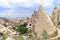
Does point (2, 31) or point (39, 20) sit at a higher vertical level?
point (39, 20)

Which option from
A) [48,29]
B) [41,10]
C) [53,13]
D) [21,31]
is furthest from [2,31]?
[48,29]

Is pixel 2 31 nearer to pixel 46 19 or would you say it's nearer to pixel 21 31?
pixel 21 31

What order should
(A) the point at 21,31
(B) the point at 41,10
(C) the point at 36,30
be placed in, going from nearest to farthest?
(C) the point at 36,30 → (B) the point at 41,10 → (A) the point at 21,31

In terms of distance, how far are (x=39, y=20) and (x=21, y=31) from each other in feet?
109

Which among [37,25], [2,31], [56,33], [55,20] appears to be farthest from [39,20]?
[2,31]

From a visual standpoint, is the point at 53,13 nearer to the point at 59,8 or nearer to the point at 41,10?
the point at 59,8

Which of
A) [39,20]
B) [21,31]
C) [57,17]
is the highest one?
[39,20]

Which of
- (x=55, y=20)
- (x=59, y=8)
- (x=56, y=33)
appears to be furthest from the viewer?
(x=59, y=8)

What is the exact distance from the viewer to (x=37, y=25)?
45625 millimetres

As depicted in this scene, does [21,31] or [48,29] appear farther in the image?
[21,31]

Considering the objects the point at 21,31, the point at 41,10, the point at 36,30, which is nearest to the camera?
the point at 36,30

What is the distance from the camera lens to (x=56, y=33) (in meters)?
36.7

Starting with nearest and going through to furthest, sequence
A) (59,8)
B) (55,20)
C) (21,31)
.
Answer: (55,20) → (59,8) → (21,31)

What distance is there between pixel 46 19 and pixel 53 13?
30.4 meters
